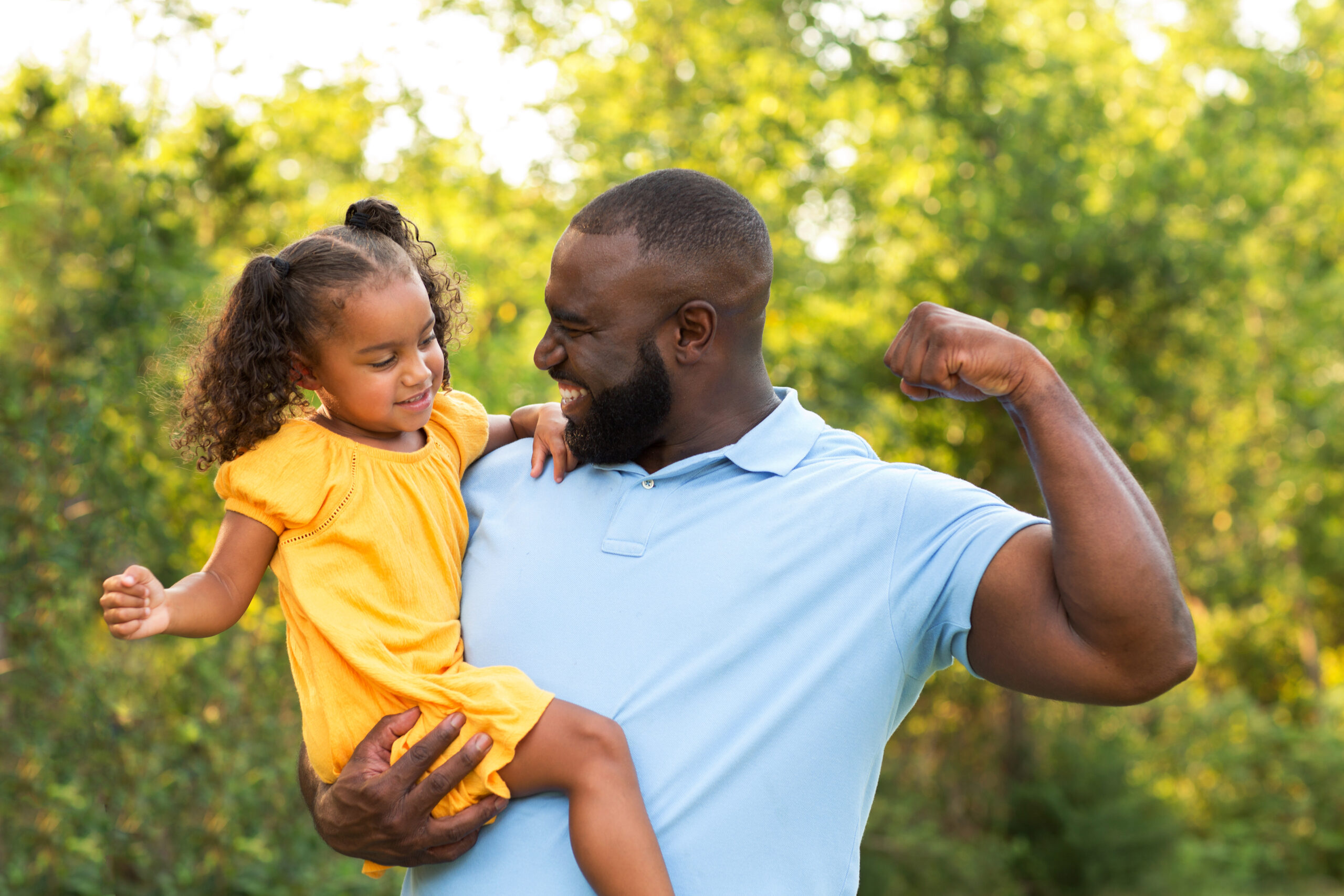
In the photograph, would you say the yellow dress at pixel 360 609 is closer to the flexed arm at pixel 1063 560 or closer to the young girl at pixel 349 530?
the young girl at pixel 349 530

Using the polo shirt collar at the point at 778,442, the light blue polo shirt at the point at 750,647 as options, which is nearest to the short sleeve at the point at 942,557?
the light blue polo shirt at the point at 750,647

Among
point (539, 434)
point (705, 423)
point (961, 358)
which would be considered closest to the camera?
point (961, 358)

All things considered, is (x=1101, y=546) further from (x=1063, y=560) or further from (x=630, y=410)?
(x=630, y=410)

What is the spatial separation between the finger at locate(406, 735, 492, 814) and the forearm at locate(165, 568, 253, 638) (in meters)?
0.41

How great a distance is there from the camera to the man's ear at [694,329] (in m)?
2.16

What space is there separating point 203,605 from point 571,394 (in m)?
0.73

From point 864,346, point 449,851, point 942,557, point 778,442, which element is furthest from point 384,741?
point 864,346

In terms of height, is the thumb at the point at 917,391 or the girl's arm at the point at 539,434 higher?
the thumb at the point at 917,391

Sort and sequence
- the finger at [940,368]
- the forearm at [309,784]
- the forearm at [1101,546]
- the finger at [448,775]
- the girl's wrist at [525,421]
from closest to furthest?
the forearm at [1101,546]
the finger at [940,368]
the finger at [448,775]
the forearm at [309,784]
the girl's wrist at [525,421]

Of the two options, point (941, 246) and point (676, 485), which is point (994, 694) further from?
point (676, 485)

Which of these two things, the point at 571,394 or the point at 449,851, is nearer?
the point at 449,851

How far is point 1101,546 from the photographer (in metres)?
1.62

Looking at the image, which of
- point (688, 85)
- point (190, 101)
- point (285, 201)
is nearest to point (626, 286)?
point (190, 101)

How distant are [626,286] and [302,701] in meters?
0.93
